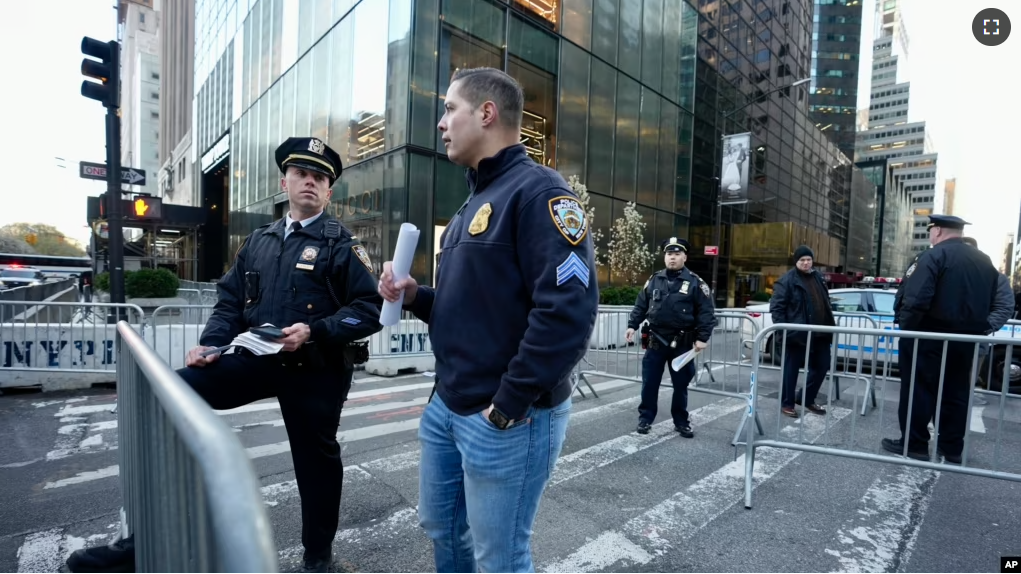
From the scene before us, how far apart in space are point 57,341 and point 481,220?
7.56m

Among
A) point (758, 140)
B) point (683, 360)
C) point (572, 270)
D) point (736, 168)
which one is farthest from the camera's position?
point (758, 140)

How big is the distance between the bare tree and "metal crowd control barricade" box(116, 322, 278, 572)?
697 inches

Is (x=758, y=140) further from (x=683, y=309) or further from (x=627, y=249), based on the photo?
(x=683, y=309)

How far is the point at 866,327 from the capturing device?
332 inches

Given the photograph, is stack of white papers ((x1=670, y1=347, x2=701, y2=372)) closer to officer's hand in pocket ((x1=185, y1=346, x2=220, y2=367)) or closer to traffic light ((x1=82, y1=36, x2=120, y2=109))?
officer's hand in pocket ((x1=185, y1=346, x2=220, y2=367))

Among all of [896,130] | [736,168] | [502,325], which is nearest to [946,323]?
[502,325]

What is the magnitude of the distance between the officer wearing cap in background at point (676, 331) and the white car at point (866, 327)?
790mm

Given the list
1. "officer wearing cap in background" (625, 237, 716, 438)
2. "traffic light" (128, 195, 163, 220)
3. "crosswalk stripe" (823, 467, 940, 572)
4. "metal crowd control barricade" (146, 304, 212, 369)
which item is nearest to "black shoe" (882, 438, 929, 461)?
"crosswalk stripe" (823, 467, 940, 572)

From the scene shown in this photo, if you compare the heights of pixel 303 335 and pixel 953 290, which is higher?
pixel 953 290

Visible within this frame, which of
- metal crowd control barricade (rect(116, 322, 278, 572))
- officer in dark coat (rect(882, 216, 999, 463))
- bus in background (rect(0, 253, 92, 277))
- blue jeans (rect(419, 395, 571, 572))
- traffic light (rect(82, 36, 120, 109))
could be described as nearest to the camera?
metal crowd control barricade (rect(116, 322, 278, 572))

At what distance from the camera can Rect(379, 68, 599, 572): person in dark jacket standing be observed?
1.54 meters

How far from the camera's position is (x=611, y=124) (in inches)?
782

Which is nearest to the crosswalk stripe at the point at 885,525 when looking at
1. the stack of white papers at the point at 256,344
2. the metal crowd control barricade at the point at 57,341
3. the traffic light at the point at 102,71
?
the stack of white papers at the point at 256,344

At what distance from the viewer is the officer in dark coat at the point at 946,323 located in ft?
15.1
